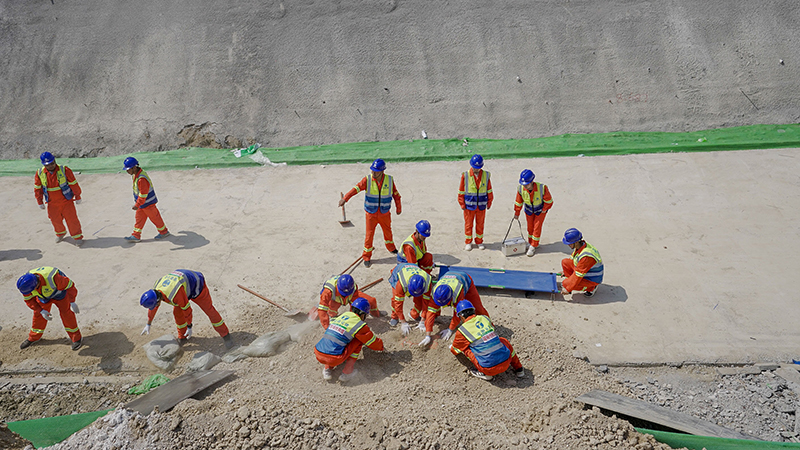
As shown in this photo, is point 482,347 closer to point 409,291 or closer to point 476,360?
point 476,360

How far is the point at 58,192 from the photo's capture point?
11.0 meters

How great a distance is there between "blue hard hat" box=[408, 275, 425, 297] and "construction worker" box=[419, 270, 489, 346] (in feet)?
0.67

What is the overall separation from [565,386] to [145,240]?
29.8 ft

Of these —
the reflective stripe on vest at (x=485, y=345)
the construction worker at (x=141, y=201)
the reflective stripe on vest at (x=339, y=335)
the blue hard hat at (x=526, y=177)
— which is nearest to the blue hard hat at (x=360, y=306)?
the reflective stripe on vest at (x=339, y=335)

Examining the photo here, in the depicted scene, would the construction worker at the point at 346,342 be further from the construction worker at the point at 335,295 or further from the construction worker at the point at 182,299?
the construction worker at the point at 182,299

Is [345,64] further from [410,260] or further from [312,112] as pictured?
[410,260]

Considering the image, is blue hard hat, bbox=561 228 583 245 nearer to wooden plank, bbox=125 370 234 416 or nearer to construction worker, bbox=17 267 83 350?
wooden plank, bbox=125 370 234 416

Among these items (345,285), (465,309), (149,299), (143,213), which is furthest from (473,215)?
(143,213)

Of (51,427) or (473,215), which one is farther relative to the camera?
(473,215)

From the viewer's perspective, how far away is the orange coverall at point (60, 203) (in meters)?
10.9

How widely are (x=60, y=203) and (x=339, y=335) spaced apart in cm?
771

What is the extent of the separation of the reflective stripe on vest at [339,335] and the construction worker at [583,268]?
149 inches

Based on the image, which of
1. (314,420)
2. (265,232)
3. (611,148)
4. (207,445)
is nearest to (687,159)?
(611,148)

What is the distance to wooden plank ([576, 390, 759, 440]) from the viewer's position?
614 centimetres
